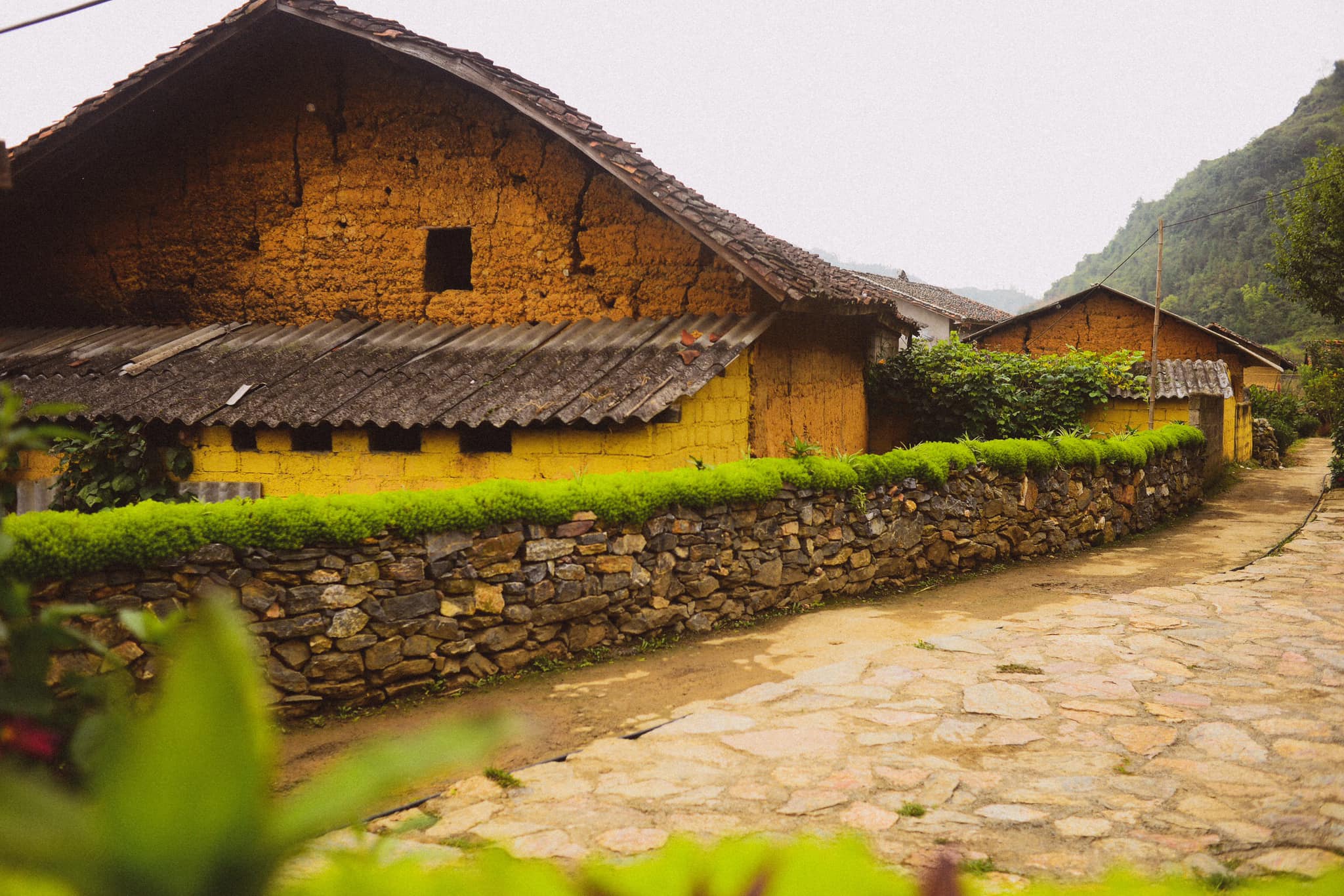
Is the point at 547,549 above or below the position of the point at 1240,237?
below


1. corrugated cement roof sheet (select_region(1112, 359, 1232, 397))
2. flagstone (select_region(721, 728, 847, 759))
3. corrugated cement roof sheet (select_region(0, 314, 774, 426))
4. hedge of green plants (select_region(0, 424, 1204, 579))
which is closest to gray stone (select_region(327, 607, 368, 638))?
hedge of green plants (select_region(0, 424, 1204, 579))

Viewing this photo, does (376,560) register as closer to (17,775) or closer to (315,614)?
(315,614)

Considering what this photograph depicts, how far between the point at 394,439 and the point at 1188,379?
1673 centimetres

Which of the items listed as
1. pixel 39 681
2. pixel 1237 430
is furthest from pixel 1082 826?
pixel 1237 430

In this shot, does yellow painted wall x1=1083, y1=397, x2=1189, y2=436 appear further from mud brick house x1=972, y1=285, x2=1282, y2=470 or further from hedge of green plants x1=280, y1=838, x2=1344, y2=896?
hedge of green plants x1=280, y1=838, x2=1344, y2=896

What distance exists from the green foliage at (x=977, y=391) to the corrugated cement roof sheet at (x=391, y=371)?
16.3 feet

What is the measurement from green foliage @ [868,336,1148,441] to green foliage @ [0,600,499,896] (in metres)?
12.9

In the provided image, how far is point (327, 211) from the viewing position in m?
10.8

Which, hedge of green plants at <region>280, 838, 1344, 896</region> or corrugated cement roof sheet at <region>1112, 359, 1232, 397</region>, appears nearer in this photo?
hedge of green plants at <region>280, 838, 1344, 896</region>

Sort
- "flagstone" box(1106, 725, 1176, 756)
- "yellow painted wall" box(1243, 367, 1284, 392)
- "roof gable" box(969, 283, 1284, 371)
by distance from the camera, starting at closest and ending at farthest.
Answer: "flagstone" box(1106, 725, 1176, 756), "roof gable" box(969, 283, 1284, 371), "yellow painted wall" box(1243, 367, 1284, 392)

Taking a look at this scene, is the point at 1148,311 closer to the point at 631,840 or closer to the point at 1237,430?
the point at 1237,430

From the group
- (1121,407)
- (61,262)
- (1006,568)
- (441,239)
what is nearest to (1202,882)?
(1006,568)

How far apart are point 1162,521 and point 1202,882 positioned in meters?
12.6

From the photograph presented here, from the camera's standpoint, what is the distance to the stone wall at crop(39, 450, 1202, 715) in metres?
5.43
